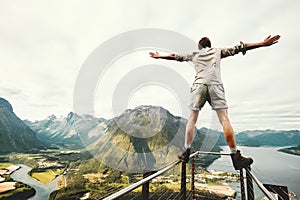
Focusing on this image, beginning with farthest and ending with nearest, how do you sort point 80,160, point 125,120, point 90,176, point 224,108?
1. point 125,120
2. point 80,160
3. point 90,176
4. point 224,108

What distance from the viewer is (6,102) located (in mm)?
132250

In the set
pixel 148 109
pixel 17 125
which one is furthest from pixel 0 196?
pixel 148 109

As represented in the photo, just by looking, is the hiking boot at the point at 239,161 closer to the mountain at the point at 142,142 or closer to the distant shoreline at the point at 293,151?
the mountain at the point at 142,142

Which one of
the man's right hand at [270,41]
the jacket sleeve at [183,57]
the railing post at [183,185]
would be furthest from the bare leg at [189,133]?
the man's right hand at [270,41]

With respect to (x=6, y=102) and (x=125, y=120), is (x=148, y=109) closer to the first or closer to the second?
(x=125, y=120)

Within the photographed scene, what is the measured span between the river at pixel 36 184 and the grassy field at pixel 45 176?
215 cm

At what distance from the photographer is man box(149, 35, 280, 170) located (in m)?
1.66

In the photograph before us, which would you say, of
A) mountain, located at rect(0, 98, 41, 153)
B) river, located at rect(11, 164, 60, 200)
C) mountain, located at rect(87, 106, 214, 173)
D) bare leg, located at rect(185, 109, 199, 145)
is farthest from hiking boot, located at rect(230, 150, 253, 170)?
mountain, located at rect(0, 98, 41, 153)

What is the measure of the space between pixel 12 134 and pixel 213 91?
460 feet

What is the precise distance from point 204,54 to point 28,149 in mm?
138514

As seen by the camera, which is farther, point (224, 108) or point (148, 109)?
point (148, 109)

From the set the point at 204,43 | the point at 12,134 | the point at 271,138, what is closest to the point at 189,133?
the point at 204,43

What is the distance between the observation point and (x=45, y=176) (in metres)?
84.8

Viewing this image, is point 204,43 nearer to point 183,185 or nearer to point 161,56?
point 161,56
